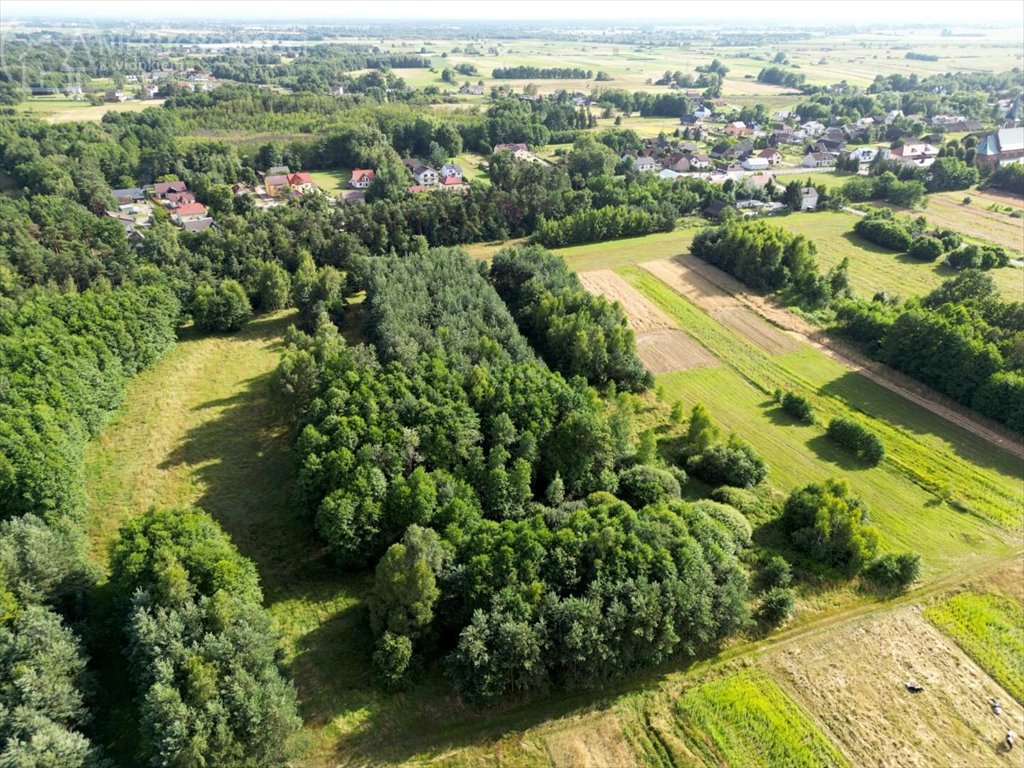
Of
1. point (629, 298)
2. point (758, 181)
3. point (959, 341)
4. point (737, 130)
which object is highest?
point (737, 130)

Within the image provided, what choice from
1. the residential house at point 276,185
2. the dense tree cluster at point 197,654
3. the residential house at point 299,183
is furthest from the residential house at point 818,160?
the dense tree cluster at point 197,654

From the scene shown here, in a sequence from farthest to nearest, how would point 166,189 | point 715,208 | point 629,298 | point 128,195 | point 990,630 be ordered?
1. point 166,189
2. point 128,195
3. point 715,208
4. point 629,298
5. point 990,630

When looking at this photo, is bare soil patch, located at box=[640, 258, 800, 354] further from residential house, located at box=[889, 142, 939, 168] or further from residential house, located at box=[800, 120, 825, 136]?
residential house, located at box=[800, 120, 825, 136]

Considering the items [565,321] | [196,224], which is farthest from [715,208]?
[196,224]

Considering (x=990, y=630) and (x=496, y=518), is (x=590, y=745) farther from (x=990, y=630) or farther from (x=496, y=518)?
(x=990, y=630)

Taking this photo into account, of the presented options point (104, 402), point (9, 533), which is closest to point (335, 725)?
point (9, 533)

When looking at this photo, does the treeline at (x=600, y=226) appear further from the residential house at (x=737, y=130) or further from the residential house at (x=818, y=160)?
the residential house at (x=737, y=130)

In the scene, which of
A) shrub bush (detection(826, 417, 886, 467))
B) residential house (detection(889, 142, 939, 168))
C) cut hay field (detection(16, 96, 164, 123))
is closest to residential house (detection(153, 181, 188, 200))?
cut hay field (detection(16, 96, 164, 123))
